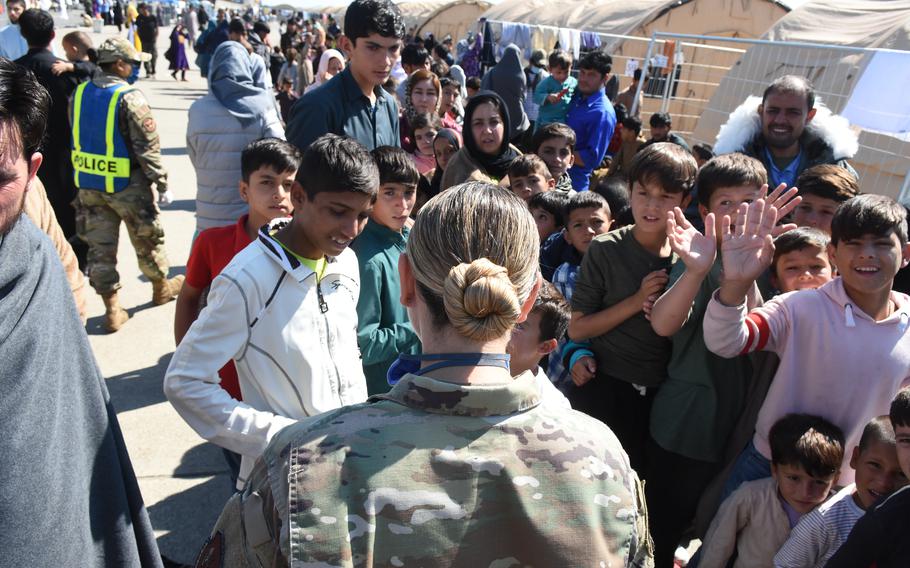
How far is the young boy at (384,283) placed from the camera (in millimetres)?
2447

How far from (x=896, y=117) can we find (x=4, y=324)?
5.07m

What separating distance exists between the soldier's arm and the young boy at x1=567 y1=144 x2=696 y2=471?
337cm

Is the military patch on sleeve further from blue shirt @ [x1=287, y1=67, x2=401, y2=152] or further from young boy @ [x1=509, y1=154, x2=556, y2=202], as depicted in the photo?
young boy @ [x1=509, y1=154, x2=556, y2=202]

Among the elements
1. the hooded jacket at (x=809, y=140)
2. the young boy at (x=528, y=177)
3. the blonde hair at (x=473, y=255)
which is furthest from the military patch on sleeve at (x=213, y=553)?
Result: the hooded jacket at (x=809, y=140)

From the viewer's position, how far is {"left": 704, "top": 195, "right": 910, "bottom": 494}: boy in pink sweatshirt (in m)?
2.25

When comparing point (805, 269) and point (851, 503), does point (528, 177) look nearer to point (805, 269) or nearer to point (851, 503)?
point (805, 269)

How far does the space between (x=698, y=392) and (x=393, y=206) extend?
1408 millimetres

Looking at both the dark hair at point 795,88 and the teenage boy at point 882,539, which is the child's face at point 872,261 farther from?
the dark hair at point 795,88

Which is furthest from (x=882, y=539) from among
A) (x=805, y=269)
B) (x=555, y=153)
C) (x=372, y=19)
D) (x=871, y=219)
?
(x=555, y=153)

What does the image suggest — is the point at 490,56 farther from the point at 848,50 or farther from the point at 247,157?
the point at 247,157

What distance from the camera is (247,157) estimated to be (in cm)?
301

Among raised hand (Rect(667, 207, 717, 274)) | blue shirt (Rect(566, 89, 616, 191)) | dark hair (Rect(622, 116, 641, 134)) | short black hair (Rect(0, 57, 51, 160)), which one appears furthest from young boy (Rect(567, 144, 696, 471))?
dark hair (Rect(622, 116, 641, 134))

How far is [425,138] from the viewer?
18.3 ft

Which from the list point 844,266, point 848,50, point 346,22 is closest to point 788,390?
point 844,266
